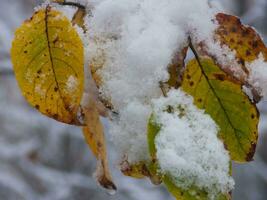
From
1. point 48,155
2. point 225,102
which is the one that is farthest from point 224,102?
point 48,155

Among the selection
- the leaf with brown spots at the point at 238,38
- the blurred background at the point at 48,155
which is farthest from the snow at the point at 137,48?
the blurred background at the point at 48,155

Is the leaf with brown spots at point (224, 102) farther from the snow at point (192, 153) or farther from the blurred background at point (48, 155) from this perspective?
the blurred background at point (48, 155)

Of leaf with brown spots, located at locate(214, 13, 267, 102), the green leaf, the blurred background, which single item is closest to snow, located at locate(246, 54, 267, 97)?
leaf with brown spots, located at locate(214, 13, 267, 102)

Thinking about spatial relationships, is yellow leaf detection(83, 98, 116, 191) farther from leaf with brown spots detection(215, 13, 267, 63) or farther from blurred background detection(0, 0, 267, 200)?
blurred background detection(0, 0, 267, 200)

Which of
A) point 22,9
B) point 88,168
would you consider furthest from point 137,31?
point 88,168

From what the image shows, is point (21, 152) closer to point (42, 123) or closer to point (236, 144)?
point (42, 123)
